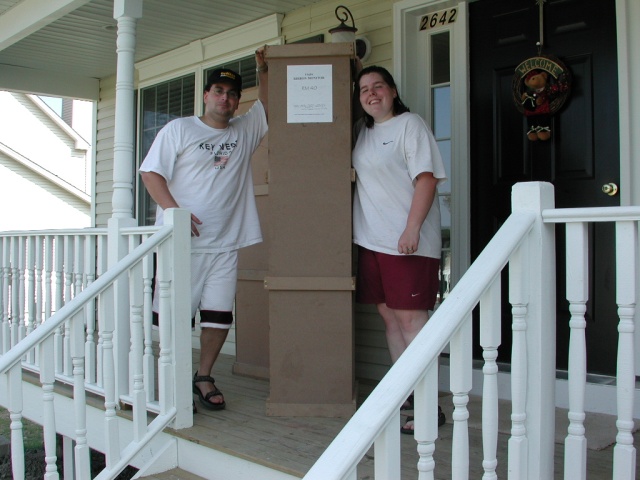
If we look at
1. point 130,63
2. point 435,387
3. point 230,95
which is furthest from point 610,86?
point 130,63

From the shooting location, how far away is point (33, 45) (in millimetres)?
5688

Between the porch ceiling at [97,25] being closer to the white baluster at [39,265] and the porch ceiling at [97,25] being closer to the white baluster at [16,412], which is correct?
the white baluster at [39,265]

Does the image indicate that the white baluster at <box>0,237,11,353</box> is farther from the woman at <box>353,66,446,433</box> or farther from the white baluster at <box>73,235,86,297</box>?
the woman at <box>353,66,446,433</box>

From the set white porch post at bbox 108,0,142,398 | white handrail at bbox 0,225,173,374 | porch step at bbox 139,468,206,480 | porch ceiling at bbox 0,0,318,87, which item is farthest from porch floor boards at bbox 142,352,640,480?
porch ceiling at bbox 0,0,318,87

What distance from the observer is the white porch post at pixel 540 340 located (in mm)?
1738

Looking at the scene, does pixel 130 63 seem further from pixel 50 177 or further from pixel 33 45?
pixel 50 177

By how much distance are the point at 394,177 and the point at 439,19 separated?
4.58 feet

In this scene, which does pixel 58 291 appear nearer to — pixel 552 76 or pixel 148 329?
pixel 148 329

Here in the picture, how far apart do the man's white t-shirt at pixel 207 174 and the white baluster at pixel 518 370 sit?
5.57 ft

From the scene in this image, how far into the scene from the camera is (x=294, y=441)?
266 cm

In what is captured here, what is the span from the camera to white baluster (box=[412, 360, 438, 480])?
4.73 ft

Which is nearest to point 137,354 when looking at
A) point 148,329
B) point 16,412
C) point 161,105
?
point 148,329

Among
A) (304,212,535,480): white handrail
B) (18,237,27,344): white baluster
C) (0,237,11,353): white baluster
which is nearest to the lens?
(304,212,535,480): white handrail

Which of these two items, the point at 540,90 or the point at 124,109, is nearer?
the point at 540,90
